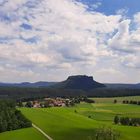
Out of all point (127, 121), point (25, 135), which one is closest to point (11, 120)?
point (25, 135)

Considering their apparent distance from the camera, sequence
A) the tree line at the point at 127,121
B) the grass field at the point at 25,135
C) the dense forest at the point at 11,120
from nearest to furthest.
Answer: the grass field at the point at 25,135 → the dense forest at the point at 11,120 → the tree line at the point at 127,121

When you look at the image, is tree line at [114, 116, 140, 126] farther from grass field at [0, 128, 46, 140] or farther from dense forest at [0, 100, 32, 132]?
grass field at [0, 128, 46, 140]

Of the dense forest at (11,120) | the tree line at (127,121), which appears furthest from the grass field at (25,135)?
the tree line at (127,121)

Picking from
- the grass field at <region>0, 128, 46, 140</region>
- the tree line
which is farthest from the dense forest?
the tree line

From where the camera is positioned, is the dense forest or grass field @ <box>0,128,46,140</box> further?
the dense forest

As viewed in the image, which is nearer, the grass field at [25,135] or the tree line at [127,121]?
the grass field at [25,135]

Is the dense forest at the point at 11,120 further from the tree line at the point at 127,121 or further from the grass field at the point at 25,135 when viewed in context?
the tree line at the point at 127,121

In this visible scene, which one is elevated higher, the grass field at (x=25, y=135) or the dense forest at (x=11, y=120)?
the dense forest at (x=11, y=120)

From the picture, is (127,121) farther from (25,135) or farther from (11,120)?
(25,135)

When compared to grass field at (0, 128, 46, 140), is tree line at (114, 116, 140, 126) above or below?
above

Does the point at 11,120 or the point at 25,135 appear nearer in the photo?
the point at 25,135

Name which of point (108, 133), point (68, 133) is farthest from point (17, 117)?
point (108, 133)

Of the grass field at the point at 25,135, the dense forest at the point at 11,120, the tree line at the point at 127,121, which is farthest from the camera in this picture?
the tree line at the point at 127,121
